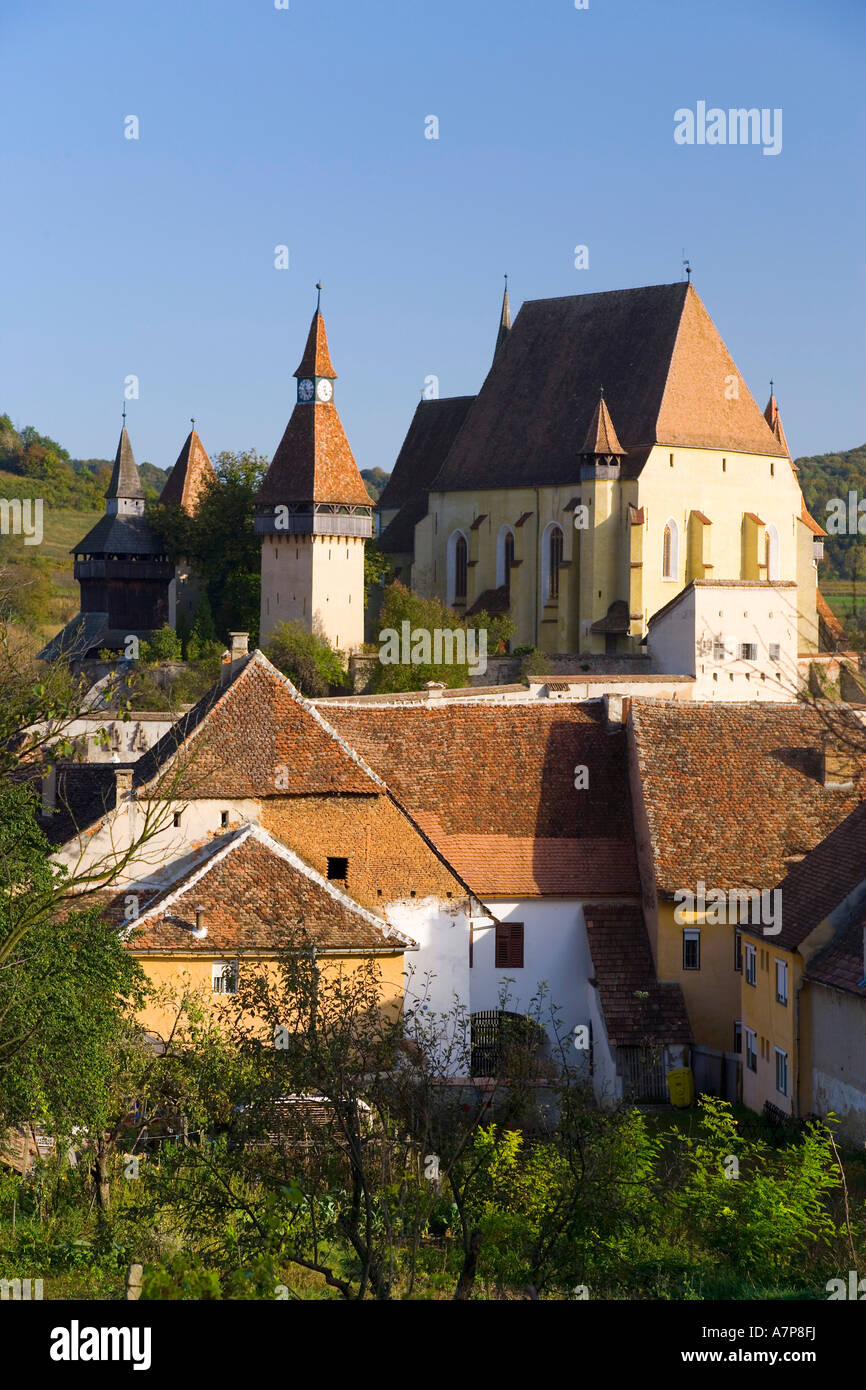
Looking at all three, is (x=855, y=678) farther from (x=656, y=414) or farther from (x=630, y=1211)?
(x=656, y=414)

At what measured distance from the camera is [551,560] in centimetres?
6712

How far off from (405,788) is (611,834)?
3752mm

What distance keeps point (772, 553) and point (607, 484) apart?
7798mm

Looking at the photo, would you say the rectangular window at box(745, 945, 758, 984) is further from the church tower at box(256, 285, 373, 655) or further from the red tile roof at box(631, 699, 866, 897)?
the church tower at box(256, 285, 373, 655)

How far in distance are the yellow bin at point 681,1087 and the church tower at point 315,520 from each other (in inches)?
1591

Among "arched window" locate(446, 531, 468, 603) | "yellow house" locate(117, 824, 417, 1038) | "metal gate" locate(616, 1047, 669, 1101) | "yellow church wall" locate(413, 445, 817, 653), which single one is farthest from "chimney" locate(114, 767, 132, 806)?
"arched window" locate(446, 531, 468, 603)

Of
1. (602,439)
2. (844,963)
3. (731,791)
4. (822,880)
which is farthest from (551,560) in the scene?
(844,963)

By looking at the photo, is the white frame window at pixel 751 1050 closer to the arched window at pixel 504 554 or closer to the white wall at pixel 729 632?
the white wall at pixel 729 632

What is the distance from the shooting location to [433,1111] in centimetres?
1424

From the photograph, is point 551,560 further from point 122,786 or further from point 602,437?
point 122,786

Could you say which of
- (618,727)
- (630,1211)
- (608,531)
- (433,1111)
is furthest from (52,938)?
(608,531)

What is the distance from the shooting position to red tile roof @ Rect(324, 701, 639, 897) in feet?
97.9

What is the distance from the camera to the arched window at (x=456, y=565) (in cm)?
7119
